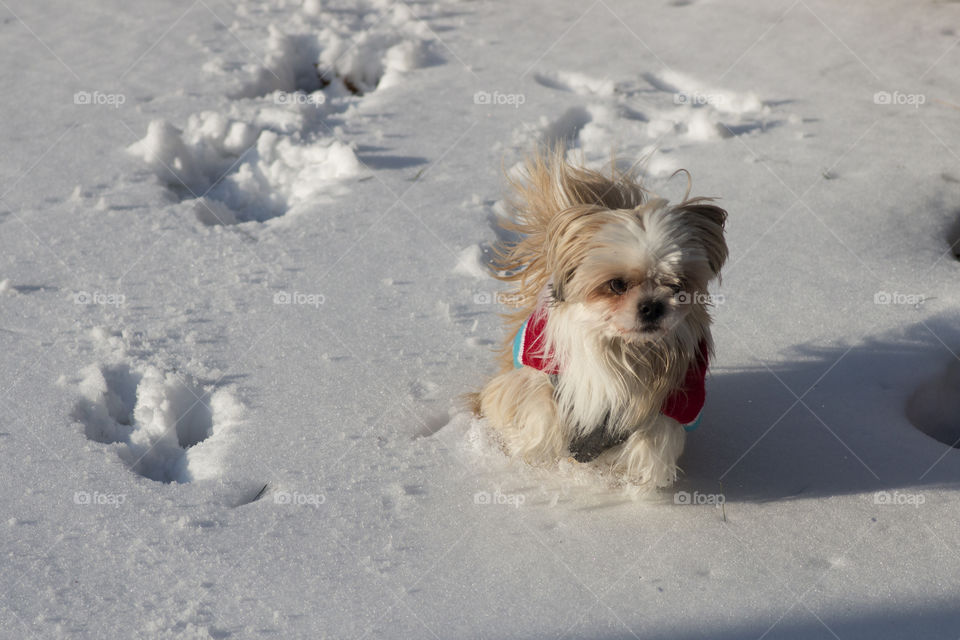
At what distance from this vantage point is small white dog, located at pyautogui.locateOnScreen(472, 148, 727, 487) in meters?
2.24

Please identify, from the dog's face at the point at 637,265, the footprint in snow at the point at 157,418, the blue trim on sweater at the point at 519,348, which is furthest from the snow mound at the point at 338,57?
the dog's face at the point at 637,265

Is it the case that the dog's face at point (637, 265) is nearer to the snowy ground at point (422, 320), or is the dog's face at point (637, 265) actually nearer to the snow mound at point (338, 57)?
the snowy ground at point (422, 320)

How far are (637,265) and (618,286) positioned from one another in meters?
0.08

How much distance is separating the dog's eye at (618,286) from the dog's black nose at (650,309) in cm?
6

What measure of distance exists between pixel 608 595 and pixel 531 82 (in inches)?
122

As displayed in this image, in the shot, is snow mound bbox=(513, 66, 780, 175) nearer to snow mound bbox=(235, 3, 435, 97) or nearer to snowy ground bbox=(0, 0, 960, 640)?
snowy ground bbox=(0, 0, 960, 640)

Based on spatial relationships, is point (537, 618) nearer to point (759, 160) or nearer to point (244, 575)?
point (244, 575)

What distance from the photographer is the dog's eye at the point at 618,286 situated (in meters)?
2.25

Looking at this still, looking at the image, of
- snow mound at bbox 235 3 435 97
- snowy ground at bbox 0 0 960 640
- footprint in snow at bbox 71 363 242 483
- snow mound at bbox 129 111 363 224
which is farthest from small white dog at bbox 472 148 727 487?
snow mound at bbox 235 3 435 97

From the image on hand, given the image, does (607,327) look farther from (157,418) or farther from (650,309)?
(157,418)

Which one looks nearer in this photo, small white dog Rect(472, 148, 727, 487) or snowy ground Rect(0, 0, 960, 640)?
small white dog Rect(472, 148, 727, 487)

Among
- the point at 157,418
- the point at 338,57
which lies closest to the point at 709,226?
the point at 157,418

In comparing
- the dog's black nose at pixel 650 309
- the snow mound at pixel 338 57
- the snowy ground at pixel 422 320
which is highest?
the dog's black nose at pixel 650 309

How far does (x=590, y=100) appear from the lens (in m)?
4.55
